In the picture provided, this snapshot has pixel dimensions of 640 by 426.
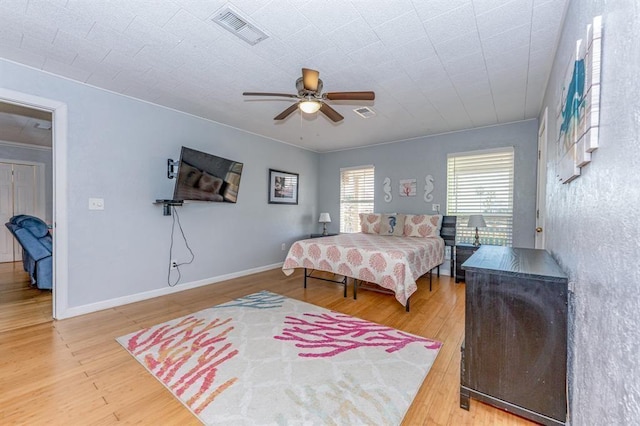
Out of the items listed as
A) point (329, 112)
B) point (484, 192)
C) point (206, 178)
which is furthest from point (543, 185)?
point (206, 178)

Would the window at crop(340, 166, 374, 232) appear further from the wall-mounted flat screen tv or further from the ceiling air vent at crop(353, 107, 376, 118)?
the wall-mounted flat screen tv

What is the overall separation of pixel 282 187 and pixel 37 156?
17.7 feet

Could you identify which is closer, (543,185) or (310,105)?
(310,105)

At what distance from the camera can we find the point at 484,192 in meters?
4.52

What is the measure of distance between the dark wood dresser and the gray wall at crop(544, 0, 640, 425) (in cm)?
10

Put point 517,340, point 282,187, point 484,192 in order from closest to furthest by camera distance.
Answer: point 517,340 → point 484,192 → point 282,187

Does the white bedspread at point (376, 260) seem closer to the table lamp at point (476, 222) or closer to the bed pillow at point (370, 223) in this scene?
the table lamp at point (476, 222)

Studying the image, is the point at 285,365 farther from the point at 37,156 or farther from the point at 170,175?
the point at 37,156

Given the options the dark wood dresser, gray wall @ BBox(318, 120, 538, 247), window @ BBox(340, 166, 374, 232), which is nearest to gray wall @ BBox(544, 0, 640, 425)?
the dark wood dresser

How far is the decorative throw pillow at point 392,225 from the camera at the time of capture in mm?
4809

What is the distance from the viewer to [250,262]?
16.1ft

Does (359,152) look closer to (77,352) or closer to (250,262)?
(250,262)

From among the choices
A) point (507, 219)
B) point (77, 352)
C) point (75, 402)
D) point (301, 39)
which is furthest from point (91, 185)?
point (507, 219)

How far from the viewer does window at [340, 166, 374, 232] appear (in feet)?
19.0
